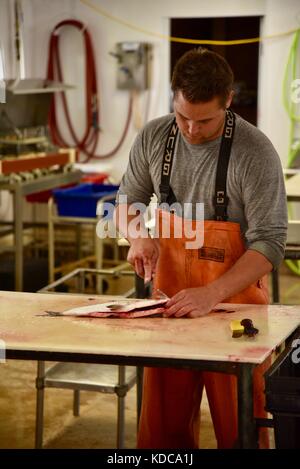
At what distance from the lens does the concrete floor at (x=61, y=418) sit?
14.0 feet

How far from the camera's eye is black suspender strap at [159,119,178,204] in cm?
322

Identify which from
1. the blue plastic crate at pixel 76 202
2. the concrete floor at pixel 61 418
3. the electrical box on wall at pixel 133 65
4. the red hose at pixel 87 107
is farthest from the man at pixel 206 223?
the red hose at pixel 87 107

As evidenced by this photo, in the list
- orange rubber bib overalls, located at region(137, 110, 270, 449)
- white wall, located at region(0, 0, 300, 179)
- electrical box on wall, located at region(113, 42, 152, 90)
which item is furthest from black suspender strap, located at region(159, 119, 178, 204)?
electrical box on wall, located at region(113, 42, 152, 90)

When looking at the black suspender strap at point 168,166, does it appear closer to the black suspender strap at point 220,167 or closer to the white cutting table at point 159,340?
the black suspender strap at point 220,167

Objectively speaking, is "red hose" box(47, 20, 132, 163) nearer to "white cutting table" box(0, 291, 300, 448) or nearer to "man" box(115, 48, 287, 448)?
"man" box(115, 48, 287, 448)

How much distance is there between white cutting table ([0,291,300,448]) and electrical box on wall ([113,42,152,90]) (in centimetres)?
554

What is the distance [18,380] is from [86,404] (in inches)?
22.9

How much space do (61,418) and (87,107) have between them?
184 inches

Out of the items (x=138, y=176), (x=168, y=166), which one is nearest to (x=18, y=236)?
(x=138, y=176)

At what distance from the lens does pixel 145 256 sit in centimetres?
317

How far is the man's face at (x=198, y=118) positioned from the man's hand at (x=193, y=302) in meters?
0.53

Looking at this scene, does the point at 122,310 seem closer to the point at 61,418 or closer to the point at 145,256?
the point at 145,256
